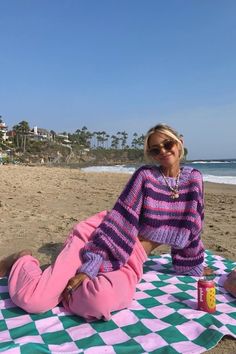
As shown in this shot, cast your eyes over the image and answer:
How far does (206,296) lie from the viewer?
106 inches

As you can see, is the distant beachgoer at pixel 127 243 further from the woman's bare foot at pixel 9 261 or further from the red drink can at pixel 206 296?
the red drink can at pixel 206 296

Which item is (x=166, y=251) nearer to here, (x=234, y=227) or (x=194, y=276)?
(x=194, y=276)

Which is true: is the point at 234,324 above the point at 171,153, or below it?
below

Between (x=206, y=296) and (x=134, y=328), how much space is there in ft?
1.90

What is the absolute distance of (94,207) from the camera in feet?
26.2

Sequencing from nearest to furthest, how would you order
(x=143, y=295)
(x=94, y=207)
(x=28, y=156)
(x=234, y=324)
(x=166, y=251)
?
(x=234, y=324) < (x=143, y=295) < (x=166, y=251) < (x=94, y=207) < (x=28, y=156)

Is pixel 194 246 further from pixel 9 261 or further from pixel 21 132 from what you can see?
pixel 21 132

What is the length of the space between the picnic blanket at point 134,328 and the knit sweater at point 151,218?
0.42 meters

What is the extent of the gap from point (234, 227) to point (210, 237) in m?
0.98

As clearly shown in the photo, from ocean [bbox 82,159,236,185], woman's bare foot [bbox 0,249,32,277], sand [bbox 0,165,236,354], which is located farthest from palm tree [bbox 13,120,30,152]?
woman's bare foot [bbox 0,249,32,277]

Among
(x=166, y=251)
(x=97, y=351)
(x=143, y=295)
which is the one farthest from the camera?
(x=166, y=251)

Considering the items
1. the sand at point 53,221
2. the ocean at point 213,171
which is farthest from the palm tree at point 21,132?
the sand at point 53,221

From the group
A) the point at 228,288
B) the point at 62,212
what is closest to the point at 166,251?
the point at 228,288

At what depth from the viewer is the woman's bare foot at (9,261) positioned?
3129 millimetres
